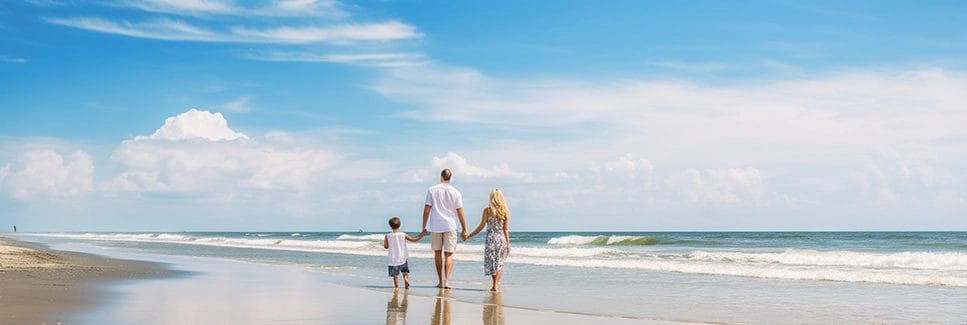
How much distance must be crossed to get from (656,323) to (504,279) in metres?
6.49

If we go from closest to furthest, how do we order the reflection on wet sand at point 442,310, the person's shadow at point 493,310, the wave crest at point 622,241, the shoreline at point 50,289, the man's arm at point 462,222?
the shoreline at point 50,289 → the reflection on wet sand at point 442,310 → the person's shadow at point 493,310 → the man's arm at point 462,222 → the wave crest at point 622,241

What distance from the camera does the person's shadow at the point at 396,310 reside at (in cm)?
798

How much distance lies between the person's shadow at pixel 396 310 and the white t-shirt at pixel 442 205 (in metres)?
1.11

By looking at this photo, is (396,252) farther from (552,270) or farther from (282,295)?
(552,270)

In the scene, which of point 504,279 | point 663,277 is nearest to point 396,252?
point 504,279

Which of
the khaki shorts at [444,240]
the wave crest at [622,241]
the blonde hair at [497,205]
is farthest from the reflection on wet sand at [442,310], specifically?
the wave crest at [622,241]

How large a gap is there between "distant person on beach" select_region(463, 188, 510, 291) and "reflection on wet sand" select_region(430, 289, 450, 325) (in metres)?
0.80

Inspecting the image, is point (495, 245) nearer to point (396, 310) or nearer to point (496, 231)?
point (496, 231)

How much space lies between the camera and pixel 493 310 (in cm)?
933

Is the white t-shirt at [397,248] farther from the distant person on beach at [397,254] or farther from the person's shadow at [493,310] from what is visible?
the person's shadow at [493,310]

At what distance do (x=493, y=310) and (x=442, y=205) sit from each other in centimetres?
270

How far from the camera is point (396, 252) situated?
12.3 m

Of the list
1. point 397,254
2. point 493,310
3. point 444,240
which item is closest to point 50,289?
point 397,254

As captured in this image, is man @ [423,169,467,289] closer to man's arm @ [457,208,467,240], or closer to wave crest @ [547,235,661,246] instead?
man's arm @ [457,208,467,240]
